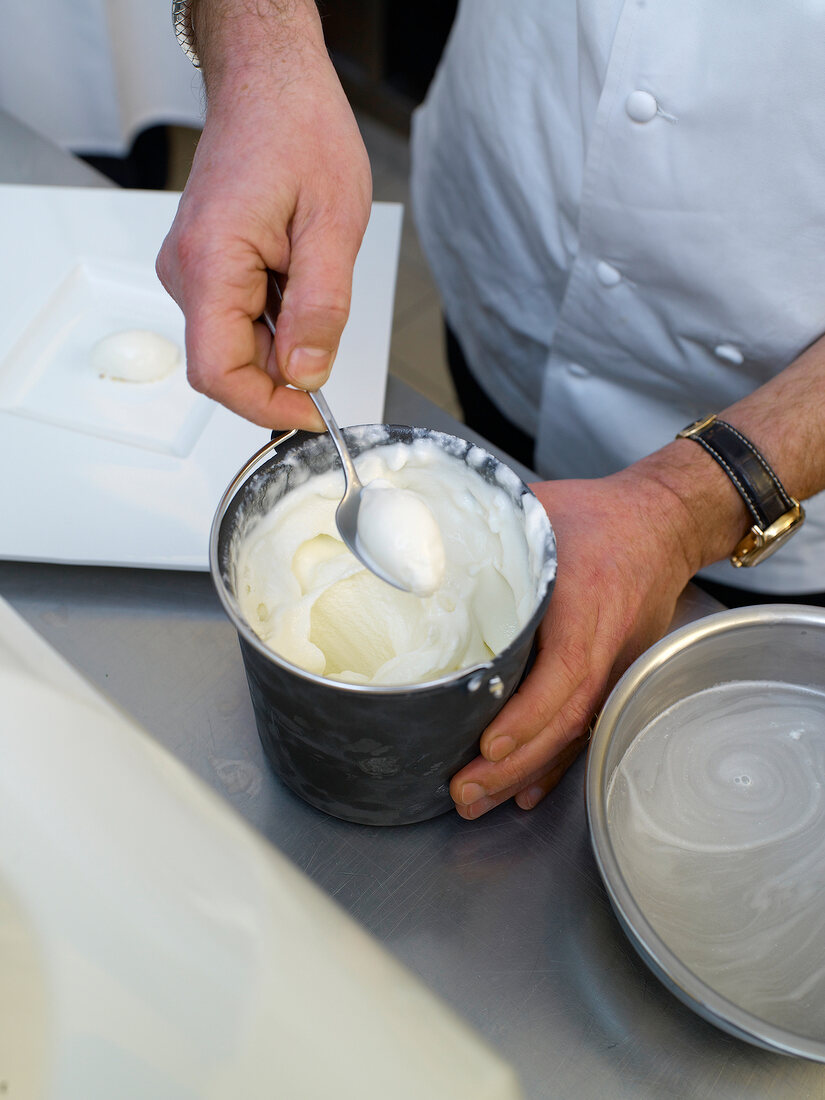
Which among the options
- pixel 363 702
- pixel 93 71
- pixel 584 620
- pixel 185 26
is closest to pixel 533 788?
pixel 584 620

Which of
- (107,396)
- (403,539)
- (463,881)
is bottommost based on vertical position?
(463,881)

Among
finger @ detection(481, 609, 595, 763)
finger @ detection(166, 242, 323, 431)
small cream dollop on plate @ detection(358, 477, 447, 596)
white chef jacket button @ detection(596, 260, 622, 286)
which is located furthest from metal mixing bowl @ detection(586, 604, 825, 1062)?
white chef jacket button @ detection(596, 260, 622, 286)

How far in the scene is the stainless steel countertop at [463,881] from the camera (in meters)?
0.59

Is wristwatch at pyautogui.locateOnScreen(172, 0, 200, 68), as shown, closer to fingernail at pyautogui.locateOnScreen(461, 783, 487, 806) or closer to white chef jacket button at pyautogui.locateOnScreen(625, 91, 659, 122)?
white chef jacket button at pyautogui.locateOnScreen(625, 91, 659, 122)

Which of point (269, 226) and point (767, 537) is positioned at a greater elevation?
point (269, 226)

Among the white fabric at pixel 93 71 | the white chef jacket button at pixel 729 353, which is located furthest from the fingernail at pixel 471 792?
the white fabric at pixel 93 71

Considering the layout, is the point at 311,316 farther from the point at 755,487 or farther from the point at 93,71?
the point at 93,71

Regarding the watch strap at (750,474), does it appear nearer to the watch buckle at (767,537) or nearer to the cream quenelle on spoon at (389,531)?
the watch buckle at (767,537)

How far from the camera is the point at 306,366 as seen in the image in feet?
2.14

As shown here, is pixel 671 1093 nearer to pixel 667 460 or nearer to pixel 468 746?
pixel 468 746

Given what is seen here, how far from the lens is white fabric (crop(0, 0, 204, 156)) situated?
177 centimetres

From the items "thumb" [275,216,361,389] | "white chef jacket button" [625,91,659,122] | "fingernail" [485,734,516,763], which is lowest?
"fingernail" [485,734,516,763]

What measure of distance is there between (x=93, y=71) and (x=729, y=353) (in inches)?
61.9

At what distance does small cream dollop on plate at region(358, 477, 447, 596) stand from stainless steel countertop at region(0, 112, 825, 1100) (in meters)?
0.21
